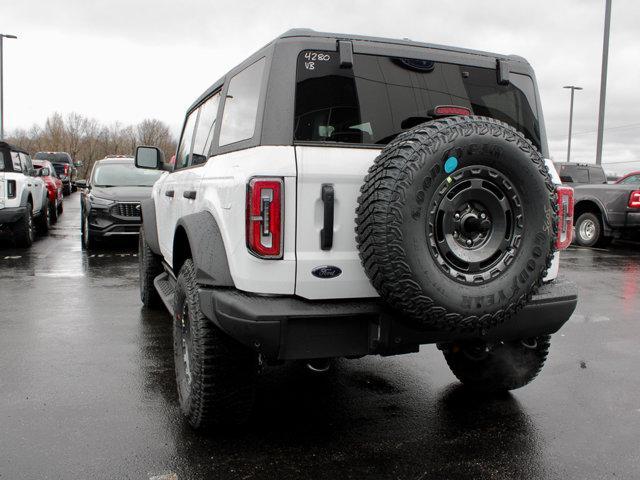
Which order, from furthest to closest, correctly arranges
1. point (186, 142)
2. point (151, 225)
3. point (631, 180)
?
point (631, 180) < point (151, 225) < point (186, 142)

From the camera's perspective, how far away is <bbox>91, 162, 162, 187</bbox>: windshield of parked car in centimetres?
1098

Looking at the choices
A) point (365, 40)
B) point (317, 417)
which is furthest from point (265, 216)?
point (317, 417)

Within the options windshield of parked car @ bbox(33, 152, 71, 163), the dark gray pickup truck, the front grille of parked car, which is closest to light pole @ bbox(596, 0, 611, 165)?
the dark gray pickup truck

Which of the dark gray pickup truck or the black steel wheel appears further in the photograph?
the dark gray pickup truck

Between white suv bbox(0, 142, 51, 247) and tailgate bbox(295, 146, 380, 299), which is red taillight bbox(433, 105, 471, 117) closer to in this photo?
tailgate bbox(295, 146, 380, 299)

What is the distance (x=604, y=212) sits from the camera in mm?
12070

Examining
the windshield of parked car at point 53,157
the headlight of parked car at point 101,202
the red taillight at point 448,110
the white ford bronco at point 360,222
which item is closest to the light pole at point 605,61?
the headlight of parked car at point 101,202

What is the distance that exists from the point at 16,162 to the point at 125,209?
225cm

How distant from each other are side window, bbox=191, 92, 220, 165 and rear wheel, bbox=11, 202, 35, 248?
725 centimetres

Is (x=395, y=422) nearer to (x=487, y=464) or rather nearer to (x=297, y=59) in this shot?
(x=487, y=464)

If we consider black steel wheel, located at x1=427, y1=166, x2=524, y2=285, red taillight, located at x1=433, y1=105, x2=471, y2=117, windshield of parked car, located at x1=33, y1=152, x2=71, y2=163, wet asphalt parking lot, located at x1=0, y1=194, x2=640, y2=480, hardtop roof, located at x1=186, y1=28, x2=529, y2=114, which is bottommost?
wet asphalt parking lot, located at x1=0, y1=194, x2=640, y2=480

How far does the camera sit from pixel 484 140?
2570 millimetres

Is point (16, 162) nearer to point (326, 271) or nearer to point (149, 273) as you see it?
point (149, 273)

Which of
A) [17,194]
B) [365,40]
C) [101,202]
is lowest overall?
[101,202]
